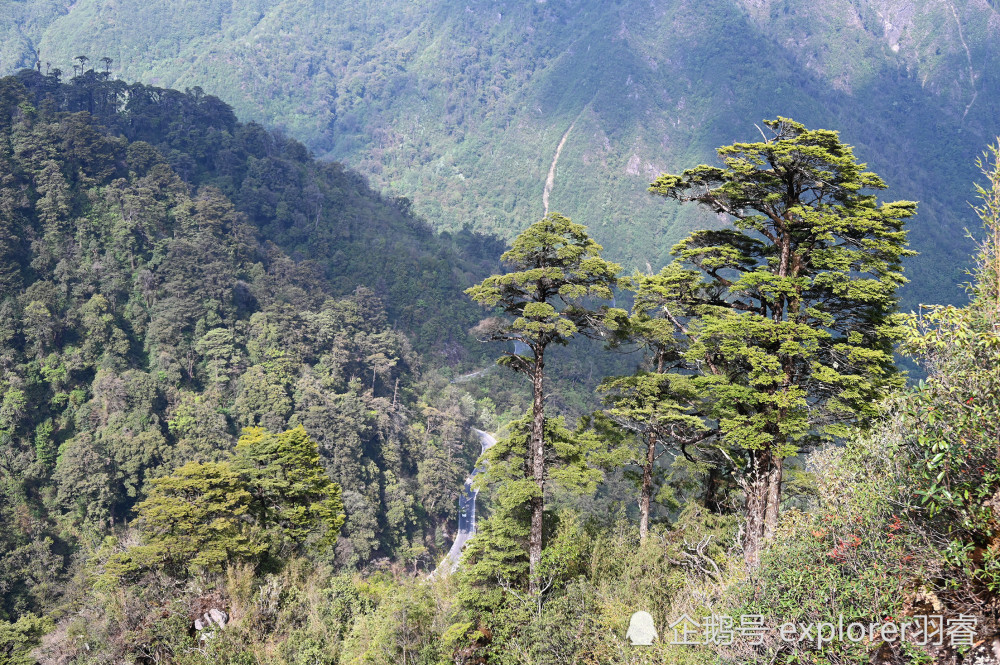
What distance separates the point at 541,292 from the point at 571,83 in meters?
170

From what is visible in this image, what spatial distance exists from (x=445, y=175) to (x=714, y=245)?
13670cm

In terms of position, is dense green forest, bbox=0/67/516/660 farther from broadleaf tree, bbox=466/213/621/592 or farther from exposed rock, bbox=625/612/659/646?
exposed rock, bbox=625/612/659/646

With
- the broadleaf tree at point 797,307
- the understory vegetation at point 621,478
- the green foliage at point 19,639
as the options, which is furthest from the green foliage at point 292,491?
the broadleaf tree at point 797,307

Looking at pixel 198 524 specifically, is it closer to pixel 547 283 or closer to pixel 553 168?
pixel 547 283

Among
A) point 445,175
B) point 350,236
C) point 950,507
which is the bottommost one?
point 950,507

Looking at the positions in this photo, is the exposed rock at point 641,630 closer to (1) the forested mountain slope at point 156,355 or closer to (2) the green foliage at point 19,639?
(2) the green foliage at point 19,639

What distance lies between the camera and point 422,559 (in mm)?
45375

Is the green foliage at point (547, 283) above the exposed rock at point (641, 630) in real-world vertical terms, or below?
above

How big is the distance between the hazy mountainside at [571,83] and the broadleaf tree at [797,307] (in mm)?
107521

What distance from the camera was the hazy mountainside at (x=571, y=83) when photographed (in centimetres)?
13850

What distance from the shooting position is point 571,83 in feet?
556

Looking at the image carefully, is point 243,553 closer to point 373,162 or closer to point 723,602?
point 723,602

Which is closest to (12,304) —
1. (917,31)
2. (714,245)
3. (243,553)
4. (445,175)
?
(243,553)

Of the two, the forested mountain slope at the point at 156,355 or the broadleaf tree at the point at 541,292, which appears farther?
the forested mountain slope at the point at 156,355
